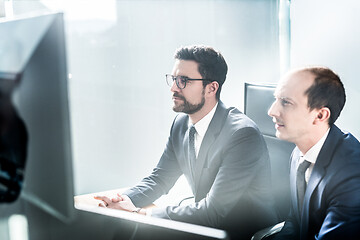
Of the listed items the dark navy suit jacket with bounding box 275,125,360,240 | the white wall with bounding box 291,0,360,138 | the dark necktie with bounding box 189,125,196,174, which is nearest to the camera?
the dark navy suit jacket with bounding box 275,125,360,240

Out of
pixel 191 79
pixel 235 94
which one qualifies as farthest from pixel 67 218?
pixel 235 94

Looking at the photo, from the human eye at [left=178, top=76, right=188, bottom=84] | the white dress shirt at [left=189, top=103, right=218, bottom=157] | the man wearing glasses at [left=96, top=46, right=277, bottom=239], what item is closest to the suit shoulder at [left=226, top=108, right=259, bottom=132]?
the man wearing glasses at [left=96, top=46, right=277, bottom=239]

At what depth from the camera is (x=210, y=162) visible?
1.87 m

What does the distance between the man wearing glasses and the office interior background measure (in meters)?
0.94

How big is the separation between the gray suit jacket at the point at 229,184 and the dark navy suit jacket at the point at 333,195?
9.7 inches

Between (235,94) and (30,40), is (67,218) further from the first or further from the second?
(235,94)

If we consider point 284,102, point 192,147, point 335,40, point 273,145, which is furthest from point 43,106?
point 335,40

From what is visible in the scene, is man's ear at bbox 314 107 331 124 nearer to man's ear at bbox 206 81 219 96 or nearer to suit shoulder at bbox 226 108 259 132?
suit shoulder at bbox 226 108 259 132

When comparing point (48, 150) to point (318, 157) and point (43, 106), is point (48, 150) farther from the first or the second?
point (318, 157)

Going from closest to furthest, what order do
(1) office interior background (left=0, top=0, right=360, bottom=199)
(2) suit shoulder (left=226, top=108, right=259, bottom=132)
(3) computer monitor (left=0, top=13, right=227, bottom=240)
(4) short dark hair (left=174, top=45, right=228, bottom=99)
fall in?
1. (3) computer monitor (left=0, top=13, right=227, bottom=240)
2. (2) suit shoulder (left=226, top=108, right=259, bottom=132)
3. (4) short dark hair (left=174, top=45, right=228, bottom=99)
4. (1) office interior background (left=0, top=0, right=360, bottom=199)

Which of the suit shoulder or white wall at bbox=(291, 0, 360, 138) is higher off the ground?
white wall at bbox=(291, 0, 360, 138)

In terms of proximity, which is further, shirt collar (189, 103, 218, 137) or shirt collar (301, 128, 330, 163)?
shirt collar (189, 103, 218, 137)

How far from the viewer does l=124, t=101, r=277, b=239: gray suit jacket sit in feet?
5.67

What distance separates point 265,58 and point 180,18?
2.98ft
